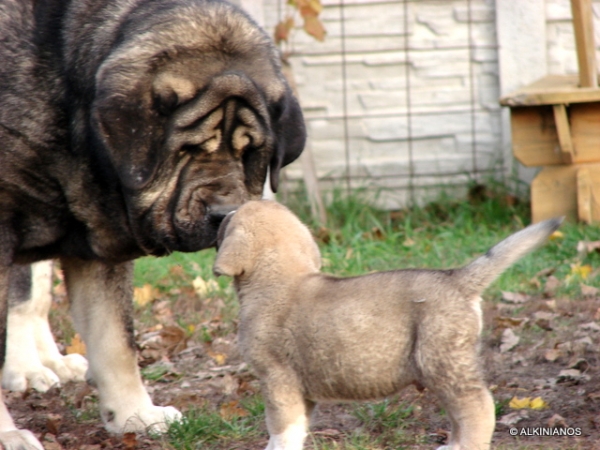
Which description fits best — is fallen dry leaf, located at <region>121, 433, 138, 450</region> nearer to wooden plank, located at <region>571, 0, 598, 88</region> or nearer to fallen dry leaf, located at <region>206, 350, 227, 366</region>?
fallen dry leaf, located at <region>206, 350, 227, 366</region>

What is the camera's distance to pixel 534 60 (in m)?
7.50

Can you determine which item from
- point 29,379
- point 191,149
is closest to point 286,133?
point 191,149

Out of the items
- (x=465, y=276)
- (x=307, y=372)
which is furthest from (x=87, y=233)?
(x=465, y=276)

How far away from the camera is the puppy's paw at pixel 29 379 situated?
165 inches

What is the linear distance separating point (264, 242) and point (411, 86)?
5.17 metres

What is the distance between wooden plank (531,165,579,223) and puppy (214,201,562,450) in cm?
409

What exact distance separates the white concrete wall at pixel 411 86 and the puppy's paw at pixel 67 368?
3.67 metres

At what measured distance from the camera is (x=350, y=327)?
271 cm

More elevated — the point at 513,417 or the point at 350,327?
the point at 350,327

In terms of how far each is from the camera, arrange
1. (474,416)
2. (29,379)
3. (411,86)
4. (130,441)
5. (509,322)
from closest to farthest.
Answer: (474,416) → (130,441) → (29,379) → (509,322) → (411,86)

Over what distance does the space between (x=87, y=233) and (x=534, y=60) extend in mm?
5143

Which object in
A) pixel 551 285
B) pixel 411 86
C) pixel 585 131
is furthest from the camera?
pixel 411 86

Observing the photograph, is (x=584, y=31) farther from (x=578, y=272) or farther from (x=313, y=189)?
(x=313, y=189)

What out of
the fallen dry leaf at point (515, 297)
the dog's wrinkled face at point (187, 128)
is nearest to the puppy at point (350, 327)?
the dog's wrinkled face at point (187, 128)
